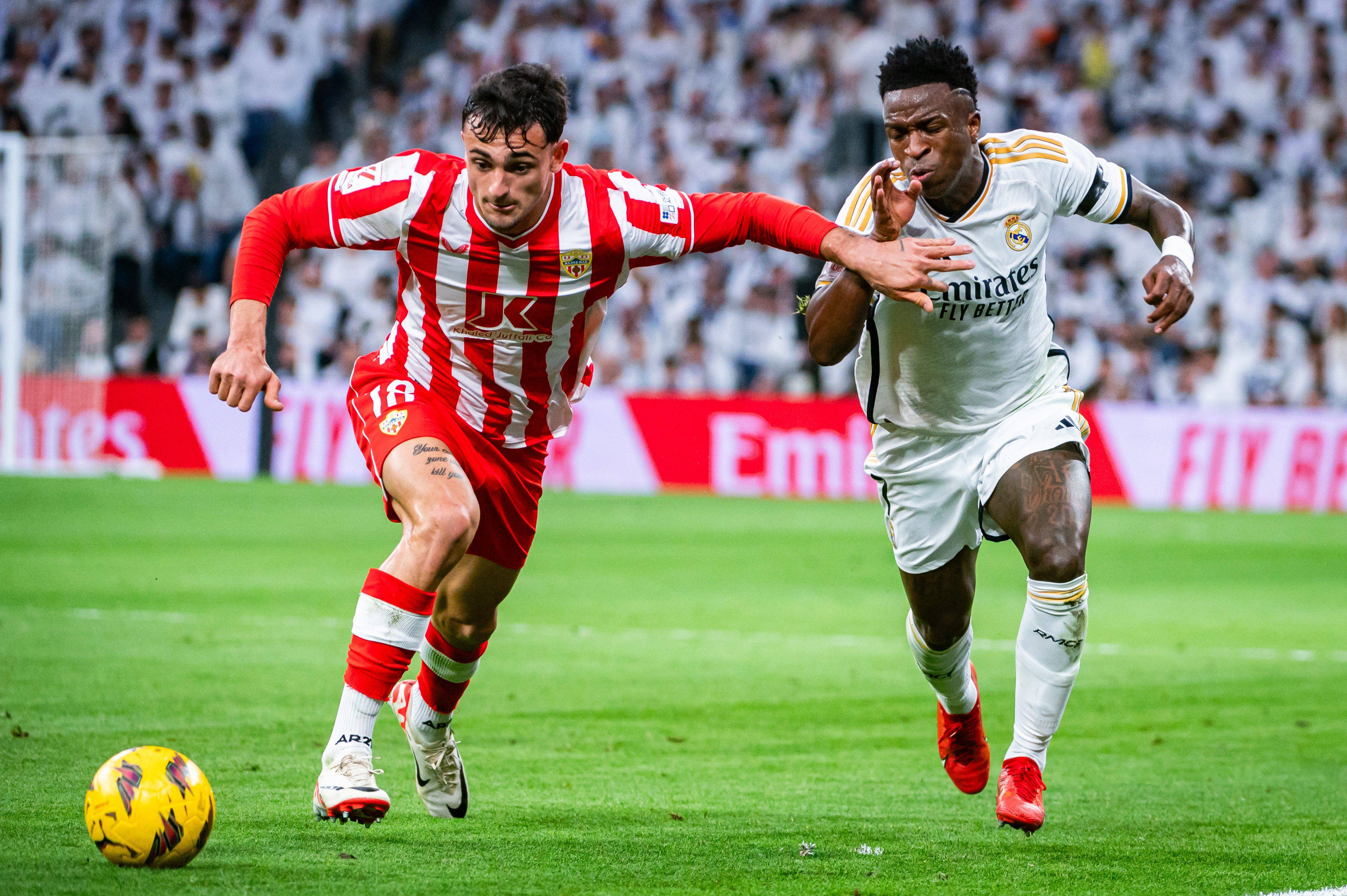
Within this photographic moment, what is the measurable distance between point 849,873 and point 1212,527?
12.7 meters

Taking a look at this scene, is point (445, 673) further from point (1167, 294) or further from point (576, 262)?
point (1167, 294)

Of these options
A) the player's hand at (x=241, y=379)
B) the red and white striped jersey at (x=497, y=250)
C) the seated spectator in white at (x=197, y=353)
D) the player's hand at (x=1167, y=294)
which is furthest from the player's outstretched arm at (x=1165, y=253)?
the seated spectator in white at (x=197, y=353)

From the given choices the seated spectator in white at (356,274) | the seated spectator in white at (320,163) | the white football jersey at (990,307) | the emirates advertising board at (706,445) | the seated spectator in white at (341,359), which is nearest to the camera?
the white football jersey at (990,307)

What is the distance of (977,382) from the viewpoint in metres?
5.60

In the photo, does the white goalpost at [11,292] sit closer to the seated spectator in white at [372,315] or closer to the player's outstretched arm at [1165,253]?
the seated spectator in white at [372,315]

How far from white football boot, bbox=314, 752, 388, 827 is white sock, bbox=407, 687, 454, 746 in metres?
0.91

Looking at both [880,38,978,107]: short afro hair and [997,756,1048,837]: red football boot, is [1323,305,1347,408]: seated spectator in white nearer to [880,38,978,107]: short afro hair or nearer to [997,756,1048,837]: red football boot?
[880,38,978,107]: short afro hair

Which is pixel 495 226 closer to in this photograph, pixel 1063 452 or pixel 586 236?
pixel 586 236

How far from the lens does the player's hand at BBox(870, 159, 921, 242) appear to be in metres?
4.82

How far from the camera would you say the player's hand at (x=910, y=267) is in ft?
15.5

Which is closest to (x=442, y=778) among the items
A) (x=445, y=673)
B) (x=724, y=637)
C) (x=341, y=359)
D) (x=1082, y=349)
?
(x=445, y=673)

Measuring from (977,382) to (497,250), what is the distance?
1.68 meters

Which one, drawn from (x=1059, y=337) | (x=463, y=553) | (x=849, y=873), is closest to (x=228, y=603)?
(x=463, y=553)

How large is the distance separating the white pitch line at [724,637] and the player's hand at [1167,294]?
14.1 ft
